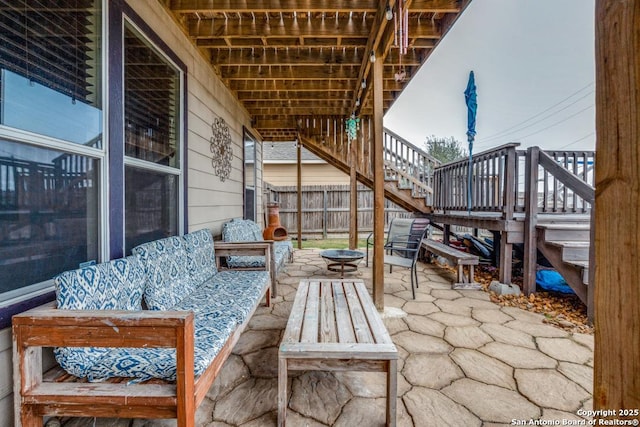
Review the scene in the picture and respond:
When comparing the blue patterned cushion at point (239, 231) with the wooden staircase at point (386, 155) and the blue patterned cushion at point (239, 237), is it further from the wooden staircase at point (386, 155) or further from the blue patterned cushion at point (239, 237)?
the wooden staircase at point (386, 155)

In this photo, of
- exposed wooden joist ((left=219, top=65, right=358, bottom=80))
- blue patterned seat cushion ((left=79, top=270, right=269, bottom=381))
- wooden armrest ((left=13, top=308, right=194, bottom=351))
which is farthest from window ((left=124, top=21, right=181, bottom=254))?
exposed wooden joist ((left=219, top=65, right=358, bottom=80))

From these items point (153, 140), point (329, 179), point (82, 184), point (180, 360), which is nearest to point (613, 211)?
point (180, 360)

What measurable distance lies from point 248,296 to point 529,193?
3514 mm

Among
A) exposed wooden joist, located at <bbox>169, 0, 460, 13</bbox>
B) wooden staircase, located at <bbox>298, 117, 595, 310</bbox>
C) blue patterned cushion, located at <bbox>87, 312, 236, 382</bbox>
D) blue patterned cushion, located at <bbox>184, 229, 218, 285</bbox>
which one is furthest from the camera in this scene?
wooden staircase, located at <bbox>298, 117, 595, 310</bbox>

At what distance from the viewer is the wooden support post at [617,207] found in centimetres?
52

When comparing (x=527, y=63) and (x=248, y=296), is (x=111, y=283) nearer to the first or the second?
(x=248, y=296)

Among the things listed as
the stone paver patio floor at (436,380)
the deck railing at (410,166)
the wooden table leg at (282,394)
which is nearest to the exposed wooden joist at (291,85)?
the deck railing at (410,166)

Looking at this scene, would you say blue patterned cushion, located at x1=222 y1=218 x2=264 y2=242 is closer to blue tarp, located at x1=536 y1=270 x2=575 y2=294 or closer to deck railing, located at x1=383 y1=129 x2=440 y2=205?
deck railing, located at x1=383 y1=129 x2=440 y2=205

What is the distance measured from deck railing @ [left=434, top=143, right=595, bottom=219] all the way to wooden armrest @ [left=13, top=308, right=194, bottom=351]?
13.1 feet

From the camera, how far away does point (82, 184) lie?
68.6 inches

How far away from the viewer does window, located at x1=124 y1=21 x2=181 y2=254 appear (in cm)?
217

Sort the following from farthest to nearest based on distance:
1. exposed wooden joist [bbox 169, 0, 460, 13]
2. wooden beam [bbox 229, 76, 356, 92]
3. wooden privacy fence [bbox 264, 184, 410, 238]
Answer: wooden privacy fence [bbox 264, 184, 410, 238], wooden beam [bbox 229, 76, 356, 92], exposed wooden joist [bbox 169, 0, 460, 13]

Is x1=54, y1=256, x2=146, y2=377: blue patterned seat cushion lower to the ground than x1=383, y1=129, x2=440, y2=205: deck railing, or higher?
lower

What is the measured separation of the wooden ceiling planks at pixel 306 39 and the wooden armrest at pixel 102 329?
2.59 metres
